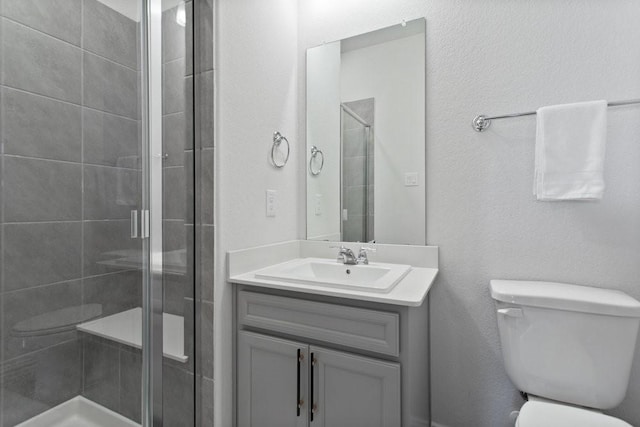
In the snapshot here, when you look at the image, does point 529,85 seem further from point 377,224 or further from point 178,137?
point 178,137

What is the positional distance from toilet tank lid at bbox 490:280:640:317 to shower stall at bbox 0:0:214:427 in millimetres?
1167

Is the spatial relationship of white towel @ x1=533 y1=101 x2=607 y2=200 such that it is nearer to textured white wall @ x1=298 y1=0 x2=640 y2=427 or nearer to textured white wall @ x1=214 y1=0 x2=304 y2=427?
textured white wall @ x1=298 y1=0 x2=640 y2=427

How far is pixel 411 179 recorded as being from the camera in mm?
1603

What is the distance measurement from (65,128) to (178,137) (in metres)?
0.37

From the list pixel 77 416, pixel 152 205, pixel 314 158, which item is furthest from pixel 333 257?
pixel 77 416

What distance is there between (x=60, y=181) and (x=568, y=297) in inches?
66.3

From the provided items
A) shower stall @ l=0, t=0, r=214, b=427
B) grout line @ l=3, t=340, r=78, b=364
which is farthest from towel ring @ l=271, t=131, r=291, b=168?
grout line @ l=3, t=340, r=78, b=364

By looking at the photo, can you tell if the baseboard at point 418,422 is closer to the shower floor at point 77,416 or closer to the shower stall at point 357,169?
the shower stall at point 357,169

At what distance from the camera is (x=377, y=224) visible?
169 cm

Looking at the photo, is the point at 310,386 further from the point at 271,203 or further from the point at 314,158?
the point at 314,158

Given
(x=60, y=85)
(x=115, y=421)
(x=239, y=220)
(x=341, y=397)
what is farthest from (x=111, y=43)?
(x=341, y=397)

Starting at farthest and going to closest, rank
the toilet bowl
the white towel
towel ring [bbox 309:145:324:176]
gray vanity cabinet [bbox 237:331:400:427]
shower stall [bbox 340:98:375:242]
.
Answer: towel ring [bbox 309:145:324:176]
shower stall [bbox 340:98:375:242]
the white towel
gray vanity cabinet [bbox 237:331:400:427]
the toilet bowl

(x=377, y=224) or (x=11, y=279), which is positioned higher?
(x=377, y=224)

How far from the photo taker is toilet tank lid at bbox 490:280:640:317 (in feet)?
3.55
